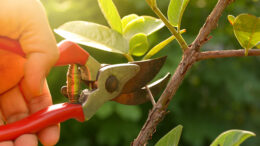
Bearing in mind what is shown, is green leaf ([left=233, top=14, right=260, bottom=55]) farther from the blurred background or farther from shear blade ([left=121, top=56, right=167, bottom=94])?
the blurred background

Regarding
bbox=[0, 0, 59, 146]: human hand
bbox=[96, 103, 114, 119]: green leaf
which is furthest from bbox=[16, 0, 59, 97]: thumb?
bbox=[96, 103, 114, 119]: green leaf

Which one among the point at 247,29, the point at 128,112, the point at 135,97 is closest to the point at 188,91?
the point at 128,112

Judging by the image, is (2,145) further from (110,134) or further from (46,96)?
(110,134)

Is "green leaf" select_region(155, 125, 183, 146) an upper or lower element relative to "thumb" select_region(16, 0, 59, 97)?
lower

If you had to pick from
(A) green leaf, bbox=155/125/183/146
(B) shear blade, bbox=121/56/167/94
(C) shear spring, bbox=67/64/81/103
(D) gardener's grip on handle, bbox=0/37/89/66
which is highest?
(D) gardener's grip on handle, bbox=0/37/89/66

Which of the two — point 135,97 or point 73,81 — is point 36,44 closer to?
point 73,81

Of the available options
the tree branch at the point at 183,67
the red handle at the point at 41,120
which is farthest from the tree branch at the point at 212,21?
the red handle at the point at 41,120
